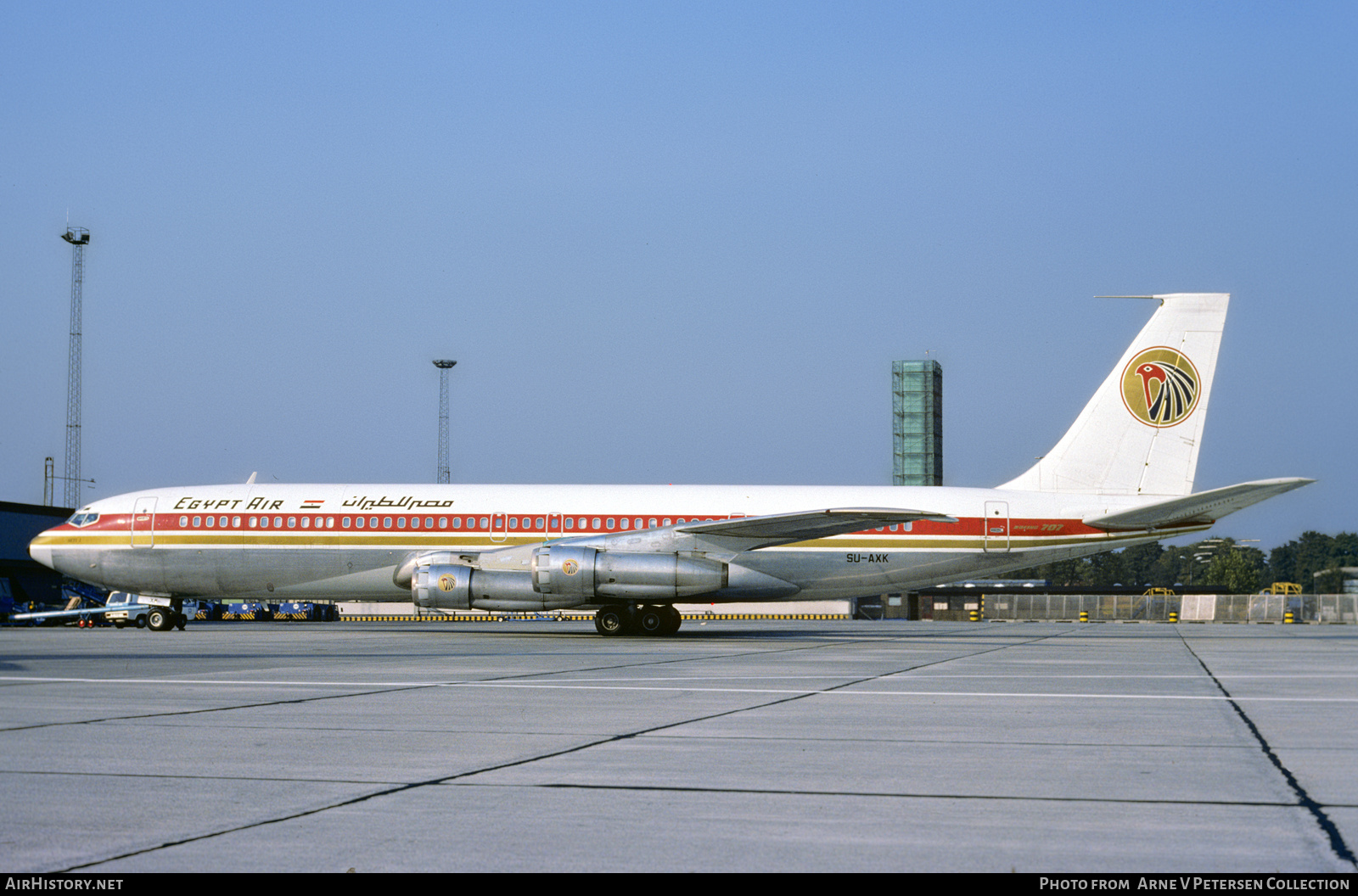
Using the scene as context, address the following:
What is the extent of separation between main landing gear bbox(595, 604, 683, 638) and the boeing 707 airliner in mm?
45

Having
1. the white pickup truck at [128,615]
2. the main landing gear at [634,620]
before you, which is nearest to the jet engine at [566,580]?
the main landing gear at [634,620]

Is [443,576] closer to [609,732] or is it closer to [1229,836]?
[609,732]

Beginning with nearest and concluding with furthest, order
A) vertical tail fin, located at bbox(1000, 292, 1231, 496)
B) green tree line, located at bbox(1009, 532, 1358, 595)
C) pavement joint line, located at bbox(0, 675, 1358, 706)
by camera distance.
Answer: pavement joint line, located at bbox(0, 675, 1358, 706), vertical tail fin, located at bbox(1000, 292, 1231, 496), green tree line, located at bbox(1009, 532, 1358, 595)

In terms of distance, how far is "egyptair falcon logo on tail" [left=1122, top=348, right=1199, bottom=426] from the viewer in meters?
28.7

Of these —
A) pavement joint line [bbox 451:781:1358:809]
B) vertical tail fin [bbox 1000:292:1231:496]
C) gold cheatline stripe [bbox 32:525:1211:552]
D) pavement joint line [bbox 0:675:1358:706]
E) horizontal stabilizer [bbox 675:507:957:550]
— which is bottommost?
pavement joint line [bbox 0:675:1358:706]

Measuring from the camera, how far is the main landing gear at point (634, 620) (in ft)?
91.6

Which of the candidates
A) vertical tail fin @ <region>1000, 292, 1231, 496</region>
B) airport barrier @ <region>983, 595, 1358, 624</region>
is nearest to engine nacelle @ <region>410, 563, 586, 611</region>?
vertical tail fin @ <region>1000, 292, 1231, 496</region>

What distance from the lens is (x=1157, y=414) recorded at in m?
28.8

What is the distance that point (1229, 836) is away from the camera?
17.3 ft

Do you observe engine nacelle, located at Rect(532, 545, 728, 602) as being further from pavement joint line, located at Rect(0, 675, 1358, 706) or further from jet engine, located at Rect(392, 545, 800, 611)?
pavement joint line, located at Rect(0, 675, 1358, 706)

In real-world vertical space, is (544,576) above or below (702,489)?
below

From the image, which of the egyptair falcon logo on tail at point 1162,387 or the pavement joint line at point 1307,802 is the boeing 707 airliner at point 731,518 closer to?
the egyptair falcon logo on tail at point 1162,387

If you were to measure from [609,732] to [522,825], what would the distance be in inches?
141
